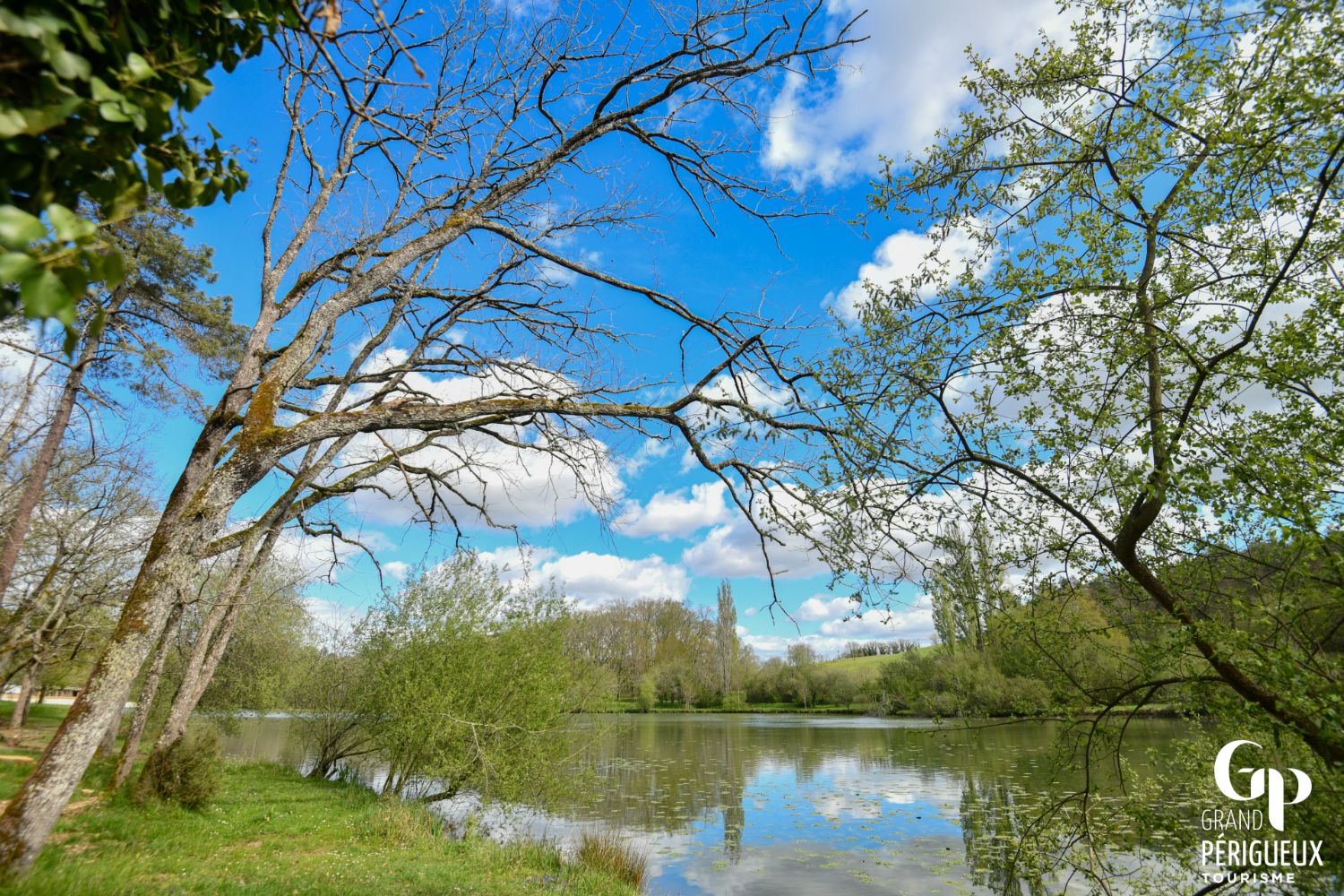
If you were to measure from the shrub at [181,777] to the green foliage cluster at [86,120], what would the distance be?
11.8 meters

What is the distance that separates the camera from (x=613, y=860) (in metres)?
10.5

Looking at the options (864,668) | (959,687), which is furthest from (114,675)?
(864,668)

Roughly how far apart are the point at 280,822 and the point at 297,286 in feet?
30.2

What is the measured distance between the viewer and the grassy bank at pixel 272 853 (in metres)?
6.32

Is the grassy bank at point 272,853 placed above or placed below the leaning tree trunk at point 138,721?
below

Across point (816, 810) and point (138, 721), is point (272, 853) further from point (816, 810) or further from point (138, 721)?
point (816, 810)

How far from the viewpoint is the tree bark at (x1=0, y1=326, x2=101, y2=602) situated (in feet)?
37.6

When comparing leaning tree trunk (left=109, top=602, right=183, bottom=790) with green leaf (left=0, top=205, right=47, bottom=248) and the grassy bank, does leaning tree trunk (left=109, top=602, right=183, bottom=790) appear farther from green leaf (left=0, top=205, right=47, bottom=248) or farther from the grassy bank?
green leaf (left=0, top=205, right=47, bottom=248)

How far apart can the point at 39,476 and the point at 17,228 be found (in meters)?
15.8

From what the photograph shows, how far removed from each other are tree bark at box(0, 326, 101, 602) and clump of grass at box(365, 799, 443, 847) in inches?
324

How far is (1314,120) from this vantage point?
3561 mm

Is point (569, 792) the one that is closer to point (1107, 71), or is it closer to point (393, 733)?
point (393, 733)

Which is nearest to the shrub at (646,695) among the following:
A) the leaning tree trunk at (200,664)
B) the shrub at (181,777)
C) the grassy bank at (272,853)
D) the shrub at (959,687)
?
the shrub at (959,687)

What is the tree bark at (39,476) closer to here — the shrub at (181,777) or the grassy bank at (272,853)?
the grassy bank at (272,853)
